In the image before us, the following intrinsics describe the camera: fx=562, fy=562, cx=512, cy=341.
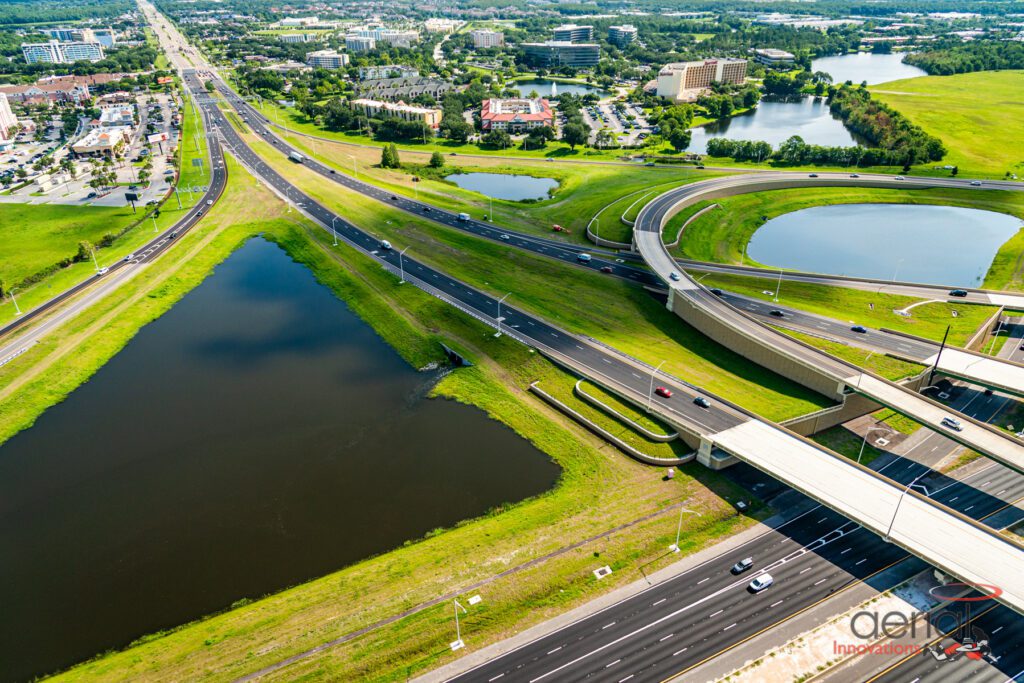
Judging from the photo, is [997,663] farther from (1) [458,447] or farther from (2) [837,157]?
(2) [837,157]

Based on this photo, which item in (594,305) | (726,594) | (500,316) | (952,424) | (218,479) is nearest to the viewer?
(726,594)

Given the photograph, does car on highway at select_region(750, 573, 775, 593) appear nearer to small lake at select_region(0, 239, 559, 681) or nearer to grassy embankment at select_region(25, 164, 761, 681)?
grassy embankment at select_region(25, 164, 761, 681)

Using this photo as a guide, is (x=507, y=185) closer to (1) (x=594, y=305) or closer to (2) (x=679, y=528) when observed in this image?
(1) (x=594, y=305)

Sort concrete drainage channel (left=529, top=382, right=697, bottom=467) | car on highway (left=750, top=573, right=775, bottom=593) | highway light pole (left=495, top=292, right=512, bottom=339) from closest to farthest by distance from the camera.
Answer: car on highway (left=750, top=573, right=775, bottom=593)
concrete drainage channel (left=529, top=382, right=697, bottom=467)
highway light pole (left=495, top=292, right=512, bottom=339)

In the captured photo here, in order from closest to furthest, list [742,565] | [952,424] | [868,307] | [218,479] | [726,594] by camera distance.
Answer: [726,594]
[742,565]
[952,424]
[218,479]
[868,307]

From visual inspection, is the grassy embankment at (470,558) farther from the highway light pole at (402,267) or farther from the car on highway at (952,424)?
the car on highway at (952,424)

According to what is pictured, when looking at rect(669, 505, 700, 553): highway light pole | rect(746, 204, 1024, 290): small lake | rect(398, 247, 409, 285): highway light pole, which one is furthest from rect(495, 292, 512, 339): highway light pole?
rect(746, 204, 1024, 290): small lake

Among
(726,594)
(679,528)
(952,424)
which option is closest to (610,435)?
(679,528)
